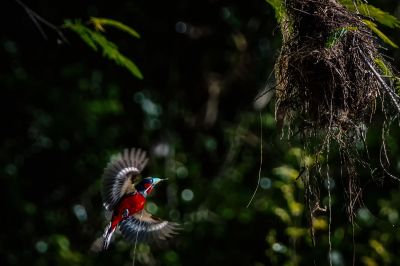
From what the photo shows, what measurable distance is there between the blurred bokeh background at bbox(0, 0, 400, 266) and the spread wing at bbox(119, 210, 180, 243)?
7.17 ft

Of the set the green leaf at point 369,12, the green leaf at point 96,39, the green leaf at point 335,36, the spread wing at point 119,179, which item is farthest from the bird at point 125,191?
the green leaf at point 335,36

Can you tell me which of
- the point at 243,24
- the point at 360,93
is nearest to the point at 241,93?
the point at 243,24

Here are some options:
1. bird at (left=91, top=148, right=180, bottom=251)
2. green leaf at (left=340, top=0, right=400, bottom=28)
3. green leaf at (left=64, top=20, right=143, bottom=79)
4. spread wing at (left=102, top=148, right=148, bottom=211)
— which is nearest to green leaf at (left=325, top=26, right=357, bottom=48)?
green leaf at (left=340, top=0, right=400, bottom=28)

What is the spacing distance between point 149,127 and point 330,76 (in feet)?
16.4

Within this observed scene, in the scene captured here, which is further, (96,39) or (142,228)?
(142,228)

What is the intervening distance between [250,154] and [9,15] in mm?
2705

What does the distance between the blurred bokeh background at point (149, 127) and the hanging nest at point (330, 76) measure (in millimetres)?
3929

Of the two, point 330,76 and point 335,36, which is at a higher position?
point 335,36

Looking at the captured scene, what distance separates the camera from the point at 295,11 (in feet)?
9.16

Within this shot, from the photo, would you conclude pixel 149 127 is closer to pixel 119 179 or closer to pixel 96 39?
pixel 119 179

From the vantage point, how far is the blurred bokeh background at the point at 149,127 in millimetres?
7070

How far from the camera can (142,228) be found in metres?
4.63

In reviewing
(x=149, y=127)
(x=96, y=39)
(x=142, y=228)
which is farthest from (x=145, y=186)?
(x=149, y=127)

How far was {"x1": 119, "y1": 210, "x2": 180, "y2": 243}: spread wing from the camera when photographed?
14.9ft
